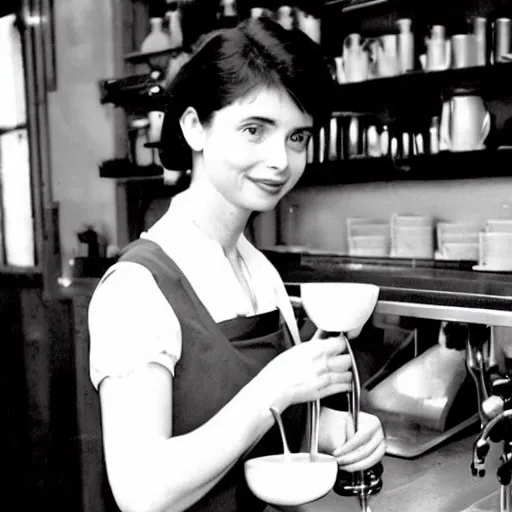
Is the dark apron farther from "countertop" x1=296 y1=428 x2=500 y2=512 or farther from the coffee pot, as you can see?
the coffee pot

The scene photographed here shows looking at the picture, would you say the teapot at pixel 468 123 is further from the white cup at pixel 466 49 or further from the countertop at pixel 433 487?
the countertop at pixel 433 487

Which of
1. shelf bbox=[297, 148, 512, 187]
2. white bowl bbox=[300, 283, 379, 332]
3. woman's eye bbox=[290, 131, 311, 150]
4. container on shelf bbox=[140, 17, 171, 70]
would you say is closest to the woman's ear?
woman's eye bbox=[290, 131, 311, 150]

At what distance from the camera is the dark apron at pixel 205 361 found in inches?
35.1

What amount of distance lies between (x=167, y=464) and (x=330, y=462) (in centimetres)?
20

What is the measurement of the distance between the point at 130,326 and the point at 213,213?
0.23m

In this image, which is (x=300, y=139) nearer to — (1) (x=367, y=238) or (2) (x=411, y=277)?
(2) (x=411, y=277)

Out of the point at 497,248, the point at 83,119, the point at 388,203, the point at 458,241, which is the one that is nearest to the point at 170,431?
the point at 497,248

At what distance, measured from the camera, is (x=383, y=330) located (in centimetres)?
200

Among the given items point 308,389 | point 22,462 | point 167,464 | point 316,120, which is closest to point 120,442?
point 167,464

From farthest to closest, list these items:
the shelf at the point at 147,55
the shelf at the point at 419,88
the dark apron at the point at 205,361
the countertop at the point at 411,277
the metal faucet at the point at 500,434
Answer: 1. the shelf at the point at 147,55
2. the shelf at the point at 419,88
3. the countertop at the point at 411,277
4. the metal faucet at the point at 500,434
5. the dark apron at the point at 205,361

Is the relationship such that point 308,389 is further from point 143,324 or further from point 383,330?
point 383,330

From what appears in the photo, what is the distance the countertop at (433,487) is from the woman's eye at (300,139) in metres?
0.57

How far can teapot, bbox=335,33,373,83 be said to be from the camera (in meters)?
2.60

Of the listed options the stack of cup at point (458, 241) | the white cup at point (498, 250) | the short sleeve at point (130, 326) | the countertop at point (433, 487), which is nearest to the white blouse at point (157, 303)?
the short sleeve at point (130, 326)
